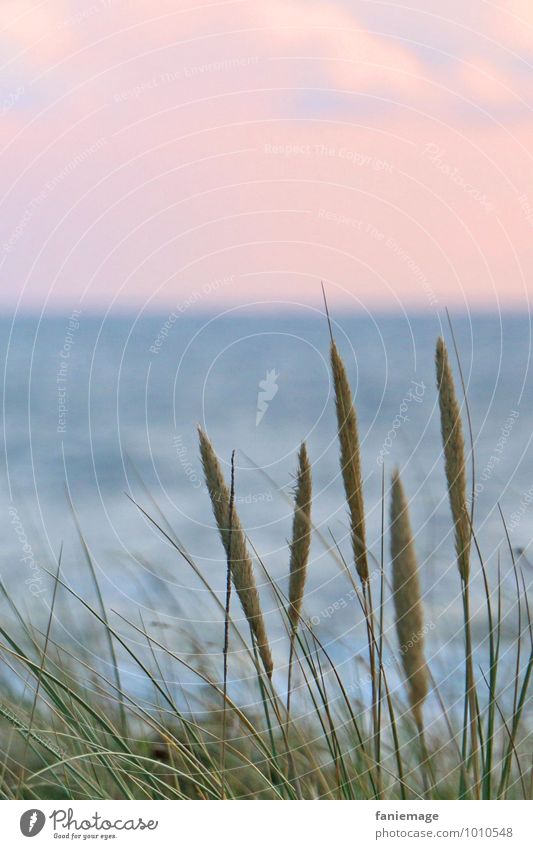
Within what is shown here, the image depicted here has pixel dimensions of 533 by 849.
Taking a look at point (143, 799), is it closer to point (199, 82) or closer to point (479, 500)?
point (479, 500)

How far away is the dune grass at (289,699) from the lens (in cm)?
85

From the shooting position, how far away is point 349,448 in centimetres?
82

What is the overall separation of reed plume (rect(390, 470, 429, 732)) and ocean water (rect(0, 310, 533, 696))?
10 centimetres

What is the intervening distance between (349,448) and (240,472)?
19.4 inches

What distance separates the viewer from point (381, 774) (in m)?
1.02

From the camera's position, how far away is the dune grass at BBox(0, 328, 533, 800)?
0.85 meters
